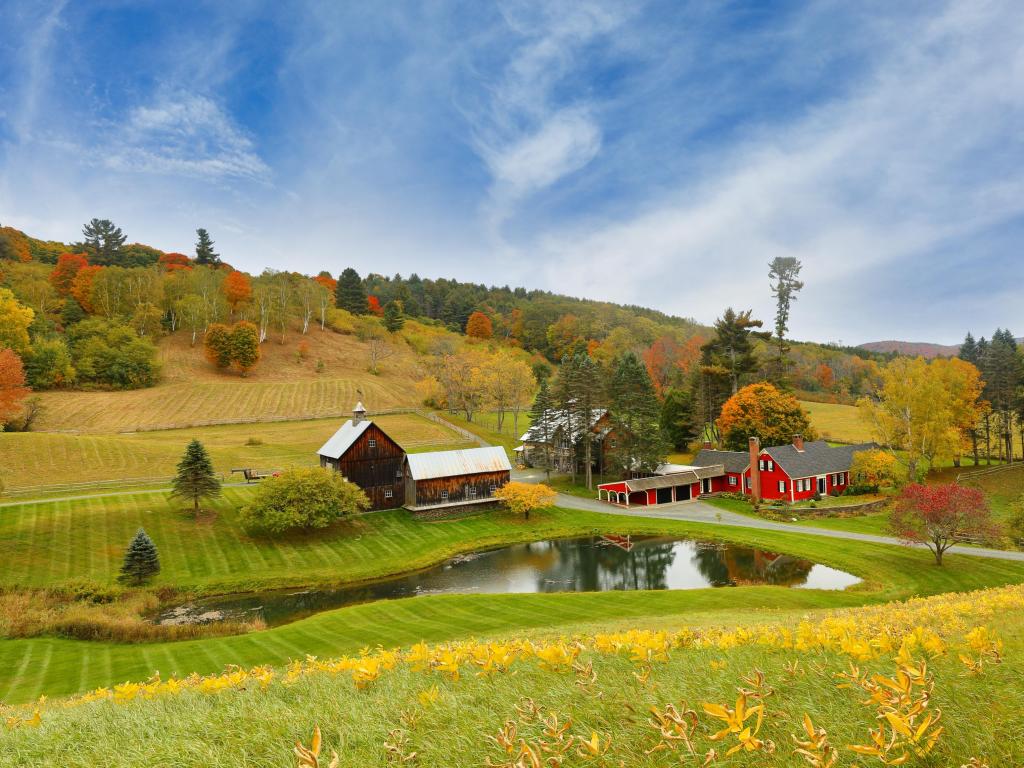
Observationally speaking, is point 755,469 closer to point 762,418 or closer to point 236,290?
point 762,418

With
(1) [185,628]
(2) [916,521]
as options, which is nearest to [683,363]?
(2) [916,521]

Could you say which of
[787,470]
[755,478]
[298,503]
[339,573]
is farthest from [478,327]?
[339,573]

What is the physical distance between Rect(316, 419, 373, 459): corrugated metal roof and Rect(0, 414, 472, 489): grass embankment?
3.65 metres

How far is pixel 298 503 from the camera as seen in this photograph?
109 feet

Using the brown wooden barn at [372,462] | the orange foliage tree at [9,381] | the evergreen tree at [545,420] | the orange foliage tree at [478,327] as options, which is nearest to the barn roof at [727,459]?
the evergreen tree at [545,420]

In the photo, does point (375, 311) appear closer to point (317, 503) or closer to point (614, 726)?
point (317, 503)

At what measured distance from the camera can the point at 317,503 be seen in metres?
33.7

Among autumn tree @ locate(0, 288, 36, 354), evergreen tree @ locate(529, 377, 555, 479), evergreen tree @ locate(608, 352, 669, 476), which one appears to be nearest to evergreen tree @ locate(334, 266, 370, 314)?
autumn tree @ locate(0, 288, 36, 354)

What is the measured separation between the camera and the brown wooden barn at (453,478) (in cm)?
4078

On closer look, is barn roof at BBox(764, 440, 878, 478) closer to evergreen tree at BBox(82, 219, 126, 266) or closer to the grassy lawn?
the grassy lawn

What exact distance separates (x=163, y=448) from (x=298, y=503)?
921 inches

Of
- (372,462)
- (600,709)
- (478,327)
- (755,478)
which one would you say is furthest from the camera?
(478,327)

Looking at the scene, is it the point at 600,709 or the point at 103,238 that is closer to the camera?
the point at 600,709

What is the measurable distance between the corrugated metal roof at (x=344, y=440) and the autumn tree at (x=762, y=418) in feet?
120
